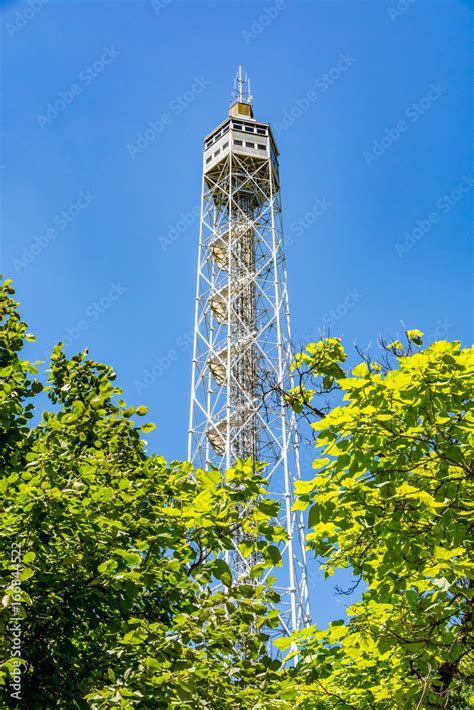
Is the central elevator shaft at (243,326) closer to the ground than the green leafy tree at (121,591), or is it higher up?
higher up

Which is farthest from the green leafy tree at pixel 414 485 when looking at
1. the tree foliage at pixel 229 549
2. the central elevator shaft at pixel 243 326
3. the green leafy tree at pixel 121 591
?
the central elevator shaft at pixel 243 326

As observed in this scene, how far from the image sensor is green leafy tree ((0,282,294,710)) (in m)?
5.20

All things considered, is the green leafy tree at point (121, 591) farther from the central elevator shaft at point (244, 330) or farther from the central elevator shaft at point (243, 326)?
the central elevator shaft at point (244, 330)

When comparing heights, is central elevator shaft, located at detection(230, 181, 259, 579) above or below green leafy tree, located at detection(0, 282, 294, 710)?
above

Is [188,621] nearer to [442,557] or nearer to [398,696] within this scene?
[398,696]

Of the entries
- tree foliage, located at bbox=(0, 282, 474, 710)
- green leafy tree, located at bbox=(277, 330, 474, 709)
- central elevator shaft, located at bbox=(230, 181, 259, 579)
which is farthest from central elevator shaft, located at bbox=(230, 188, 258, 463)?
green leafy tree, located at bbox=(277, 330, 474, 709)

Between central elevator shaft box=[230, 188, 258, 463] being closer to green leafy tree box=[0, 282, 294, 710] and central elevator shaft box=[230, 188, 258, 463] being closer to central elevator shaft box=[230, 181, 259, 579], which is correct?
central elevator shaft box=[230, 181, 259, 579]

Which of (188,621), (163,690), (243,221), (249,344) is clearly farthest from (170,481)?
(243,221)

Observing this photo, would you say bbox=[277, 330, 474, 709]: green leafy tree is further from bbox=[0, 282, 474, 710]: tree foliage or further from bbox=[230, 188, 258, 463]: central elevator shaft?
bbox=[230, 188, 258, 463]: central elevator shaft

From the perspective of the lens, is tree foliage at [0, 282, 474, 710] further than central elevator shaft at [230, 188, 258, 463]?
No

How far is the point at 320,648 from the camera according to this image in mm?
6484

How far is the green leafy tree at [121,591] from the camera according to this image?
520cm

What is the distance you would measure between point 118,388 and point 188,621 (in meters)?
3.19

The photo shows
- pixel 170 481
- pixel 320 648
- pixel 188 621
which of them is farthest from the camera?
pixel 170 481
